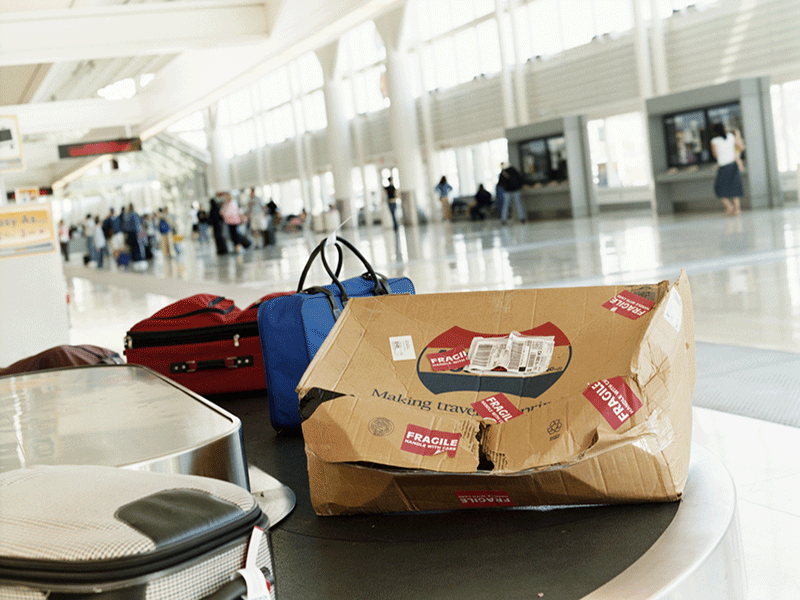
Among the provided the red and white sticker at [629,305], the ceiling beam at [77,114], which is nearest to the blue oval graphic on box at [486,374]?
the red and white sticker at [629,305]

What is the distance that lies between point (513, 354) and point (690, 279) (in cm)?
→ 621

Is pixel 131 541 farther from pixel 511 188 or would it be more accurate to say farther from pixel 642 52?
pixel 511 188

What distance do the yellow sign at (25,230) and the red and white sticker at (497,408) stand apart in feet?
22.0

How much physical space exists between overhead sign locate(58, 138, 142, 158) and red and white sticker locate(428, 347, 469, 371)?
16.8 m

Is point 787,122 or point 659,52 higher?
point 659,52

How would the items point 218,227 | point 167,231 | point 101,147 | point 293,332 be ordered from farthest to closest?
point 167,231, point 218,227, point 101,147, point 293,332

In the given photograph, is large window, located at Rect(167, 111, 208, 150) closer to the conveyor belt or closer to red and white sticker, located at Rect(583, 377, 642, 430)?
the conveyor belt

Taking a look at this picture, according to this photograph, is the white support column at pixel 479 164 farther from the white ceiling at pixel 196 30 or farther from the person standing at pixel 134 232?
the white ceiling at pixel 196 30

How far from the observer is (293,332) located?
234 cm

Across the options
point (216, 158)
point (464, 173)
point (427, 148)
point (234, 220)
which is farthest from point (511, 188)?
point (216, 158)

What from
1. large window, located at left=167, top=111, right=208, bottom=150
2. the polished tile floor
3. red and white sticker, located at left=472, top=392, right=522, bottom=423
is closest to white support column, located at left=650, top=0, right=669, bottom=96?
the polished tile floor

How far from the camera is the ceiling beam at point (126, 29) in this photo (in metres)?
7.43

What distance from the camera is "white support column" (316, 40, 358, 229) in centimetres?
3109

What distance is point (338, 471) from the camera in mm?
1548
